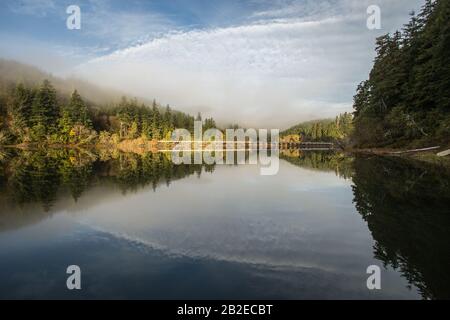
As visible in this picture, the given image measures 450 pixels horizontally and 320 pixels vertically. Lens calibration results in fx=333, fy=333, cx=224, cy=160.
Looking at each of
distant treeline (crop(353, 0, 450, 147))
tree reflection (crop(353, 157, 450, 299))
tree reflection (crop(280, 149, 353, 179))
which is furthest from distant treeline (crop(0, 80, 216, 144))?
tree reflection (crop(353, 157, 450, 299))

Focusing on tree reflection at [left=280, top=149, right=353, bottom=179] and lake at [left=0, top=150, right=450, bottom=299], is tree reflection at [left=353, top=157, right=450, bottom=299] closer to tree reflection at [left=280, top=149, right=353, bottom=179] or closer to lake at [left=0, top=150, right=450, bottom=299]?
lake at [left=0, top=150, right=450, bottom=299]

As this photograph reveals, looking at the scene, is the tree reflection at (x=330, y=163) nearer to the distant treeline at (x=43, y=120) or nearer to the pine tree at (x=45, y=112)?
the distant treeline at (x=43, y=120)

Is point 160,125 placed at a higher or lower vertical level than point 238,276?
higher

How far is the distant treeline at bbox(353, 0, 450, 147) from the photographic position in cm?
3500

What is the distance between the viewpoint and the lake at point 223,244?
5859mm

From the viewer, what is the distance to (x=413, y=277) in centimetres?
625

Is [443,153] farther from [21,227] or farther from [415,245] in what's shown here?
[21,227]

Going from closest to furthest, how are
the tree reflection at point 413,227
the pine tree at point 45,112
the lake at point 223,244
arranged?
the lake at point 223,244 → the tree reflection at point 413,227 → the pine tree at point 45,112

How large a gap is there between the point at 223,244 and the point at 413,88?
44.3 m

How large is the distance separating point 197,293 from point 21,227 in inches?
265

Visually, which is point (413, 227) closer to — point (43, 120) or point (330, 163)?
point (330, 163)

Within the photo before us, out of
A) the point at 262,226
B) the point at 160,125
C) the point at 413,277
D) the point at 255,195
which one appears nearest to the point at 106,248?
the point at 262,226

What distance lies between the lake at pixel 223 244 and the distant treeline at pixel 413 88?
84.2 ft

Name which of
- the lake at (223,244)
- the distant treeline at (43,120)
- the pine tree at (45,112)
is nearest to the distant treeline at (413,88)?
the lake at (223,244)
